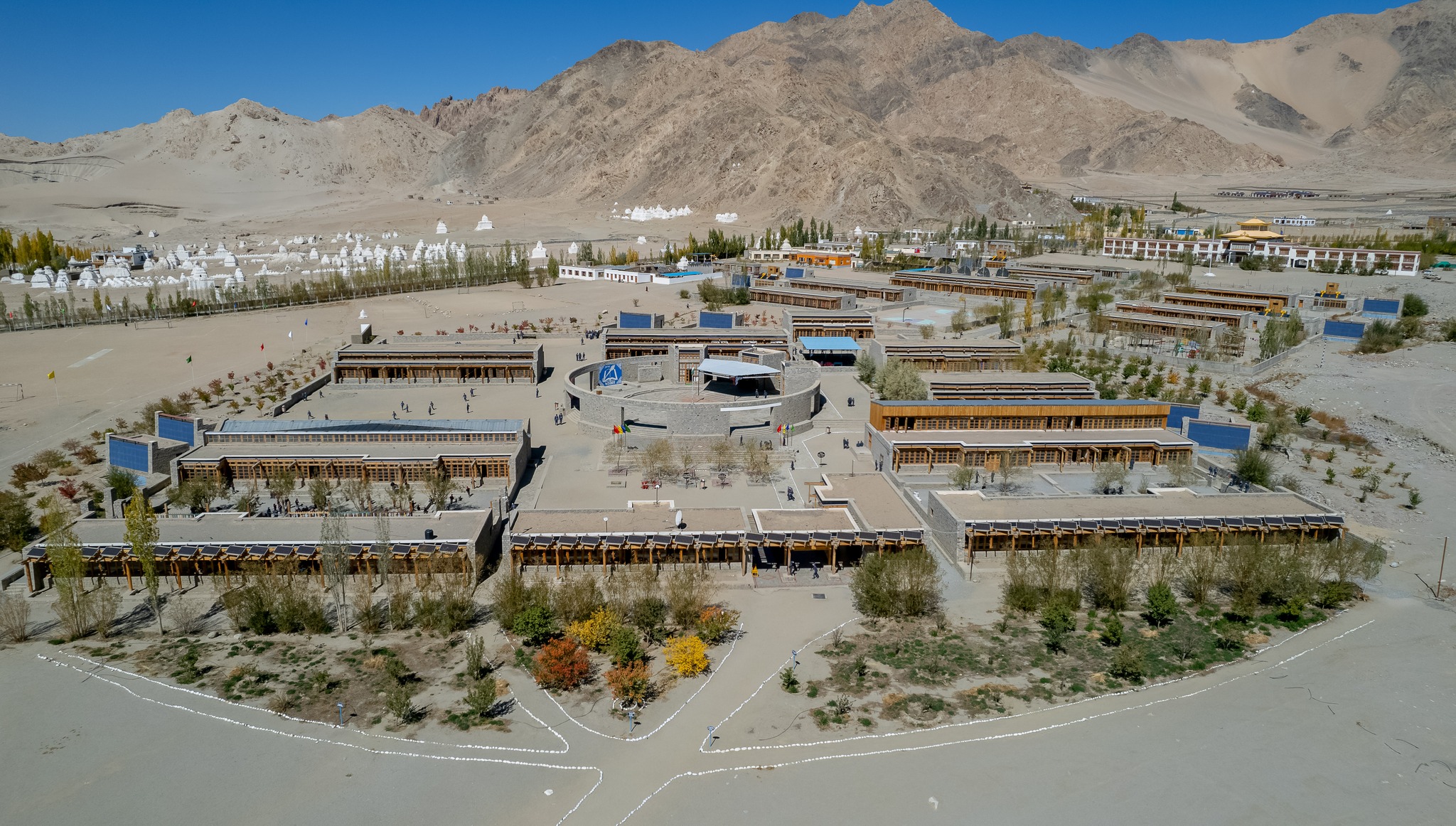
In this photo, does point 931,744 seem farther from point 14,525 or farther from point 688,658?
point 14,525

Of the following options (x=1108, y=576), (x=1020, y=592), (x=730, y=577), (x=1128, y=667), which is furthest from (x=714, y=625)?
(x=1108, y=576)

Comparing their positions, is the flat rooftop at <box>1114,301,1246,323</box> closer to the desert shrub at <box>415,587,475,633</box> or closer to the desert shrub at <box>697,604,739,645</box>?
the desert shrub at <box>697,604,739,645</box>

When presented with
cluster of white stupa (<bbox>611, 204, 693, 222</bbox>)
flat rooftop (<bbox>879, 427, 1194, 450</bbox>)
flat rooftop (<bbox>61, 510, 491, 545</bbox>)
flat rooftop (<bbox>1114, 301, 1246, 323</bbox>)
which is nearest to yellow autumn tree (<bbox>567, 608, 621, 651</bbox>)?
flat rooftop (<bbox>61, 510, 491, 545</bbox>)

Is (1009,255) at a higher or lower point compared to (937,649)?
higher

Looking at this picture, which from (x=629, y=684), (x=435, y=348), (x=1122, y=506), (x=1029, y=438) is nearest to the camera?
(x=629, y=684)

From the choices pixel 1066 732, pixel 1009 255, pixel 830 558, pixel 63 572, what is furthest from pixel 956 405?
pixel 1009 255

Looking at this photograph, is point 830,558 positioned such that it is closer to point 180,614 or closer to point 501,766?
point 501,766
